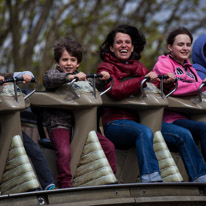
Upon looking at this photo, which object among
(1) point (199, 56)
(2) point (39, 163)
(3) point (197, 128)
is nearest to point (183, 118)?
(3) point (197, 128)

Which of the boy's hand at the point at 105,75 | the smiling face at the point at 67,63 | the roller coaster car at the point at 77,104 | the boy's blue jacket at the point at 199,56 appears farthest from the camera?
the boy's blue jacket at the point at 199,56

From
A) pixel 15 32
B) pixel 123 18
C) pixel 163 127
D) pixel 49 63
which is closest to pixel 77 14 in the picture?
pixel 123 18

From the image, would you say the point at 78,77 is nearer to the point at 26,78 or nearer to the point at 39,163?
the point at 26,78

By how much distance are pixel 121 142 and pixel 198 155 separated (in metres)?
0.72

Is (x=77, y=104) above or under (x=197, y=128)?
above

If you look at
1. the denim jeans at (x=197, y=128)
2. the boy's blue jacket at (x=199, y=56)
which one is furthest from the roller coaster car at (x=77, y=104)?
the boy's blue jacket at (x=199, y=56)

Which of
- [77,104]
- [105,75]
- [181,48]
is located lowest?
[77,104]

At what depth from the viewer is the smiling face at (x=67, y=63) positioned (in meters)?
5.75

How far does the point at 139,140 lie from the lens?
5.61 metres

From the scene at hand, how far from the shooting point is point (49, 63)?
53.3 ft

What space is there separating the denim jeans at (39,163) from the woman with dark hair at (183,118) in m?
1.26

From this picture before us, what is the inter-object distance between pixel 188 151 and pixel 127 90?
0.81 meters

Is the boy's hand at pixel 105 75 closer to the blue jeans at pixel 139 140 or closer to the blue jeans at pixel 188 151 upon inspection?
the blue jeans at pixel 139 140

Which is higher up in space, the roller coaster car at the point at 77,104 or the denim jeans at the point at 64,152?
the roller coaster car at the point at 77,104
